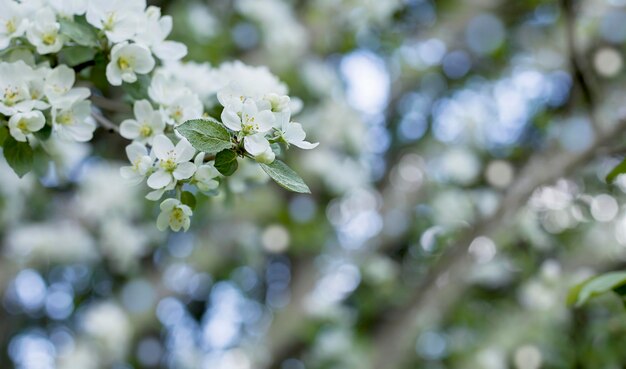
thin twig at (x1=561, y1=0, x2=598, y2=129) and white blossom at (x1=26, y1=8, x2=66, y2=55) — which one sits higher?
thin twig at (x1=561, y1=0, x2=598, y2=129)

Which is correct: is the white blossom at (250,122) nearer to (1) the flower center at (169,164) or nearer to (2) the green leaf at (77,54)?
(1) the flower center at (169,164)

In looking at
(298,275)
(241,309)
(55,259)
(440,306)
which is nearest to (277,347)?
(298,275)

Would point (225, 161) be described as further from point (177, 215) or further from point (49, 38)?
point (49, 38)

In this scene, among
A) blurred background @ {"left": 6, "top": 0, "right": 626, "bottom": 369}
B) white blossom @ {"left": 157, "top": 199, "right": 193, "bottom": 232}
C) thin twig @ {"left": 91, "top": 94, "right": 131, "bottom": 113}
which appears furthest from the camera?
blurred background @ {"left": 6, "top": 0, "right": 626, "bottom": 369}

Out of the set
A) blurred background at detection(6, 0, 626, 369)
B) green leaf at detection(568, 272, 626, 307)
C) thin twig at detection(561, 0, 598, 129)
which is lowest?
blurred background at detection(6, 0, 626, 369)

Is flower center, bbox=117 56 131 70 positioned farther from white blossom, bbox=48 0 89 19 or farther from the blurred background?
the blurred background

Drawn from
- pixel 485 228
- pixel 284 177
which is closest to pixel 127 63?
pixel 284 177

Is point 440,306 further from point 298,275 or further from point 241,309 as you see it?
point 241,309

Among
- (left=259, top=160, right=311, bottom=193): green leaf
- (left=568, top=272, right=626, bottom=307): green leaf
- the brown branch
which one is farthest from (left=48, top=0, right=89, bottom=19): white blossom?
the brown branch
